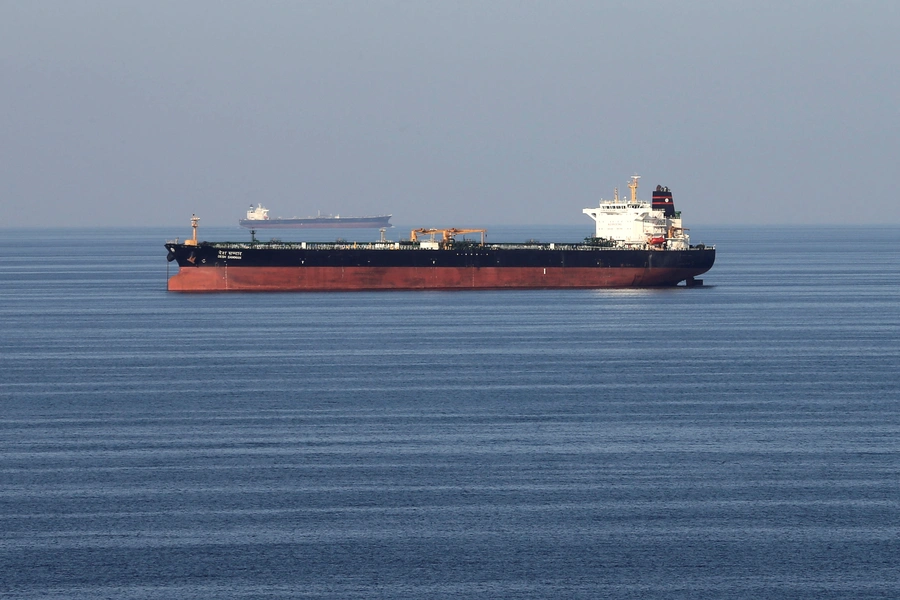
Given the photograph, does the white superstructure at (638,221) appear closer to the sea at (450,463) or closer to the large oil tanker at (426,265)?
the large oil tanker at (426,265)

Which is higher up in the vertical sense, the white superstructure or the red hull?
the white superstructure

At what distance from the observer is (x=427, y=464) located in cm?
2992

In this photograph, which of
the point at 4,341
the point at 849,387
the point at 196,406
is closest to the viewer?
the point at 196,406

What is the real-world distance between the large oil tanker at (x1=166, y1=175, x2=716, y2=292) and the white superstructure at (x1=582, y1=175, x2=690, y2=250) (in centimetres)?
214

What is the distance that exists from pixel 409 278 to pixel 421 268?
1.14 m

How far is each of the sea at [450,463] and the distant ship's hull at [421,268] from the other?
17.6m

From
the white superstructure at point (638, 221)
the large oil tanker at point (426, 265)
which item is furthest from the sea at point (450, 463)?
the white superstructure at point (638, 221)

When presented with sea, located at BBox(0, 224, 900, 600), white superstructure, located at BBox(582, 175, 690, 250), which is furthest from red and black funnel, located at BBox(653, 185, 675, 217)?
sea, located at BBox(0, 224, 900, 600)

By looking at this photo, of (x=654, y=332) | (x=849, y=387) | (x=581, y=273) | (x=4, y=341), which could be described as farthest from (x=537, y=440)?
(x=581, y=273)

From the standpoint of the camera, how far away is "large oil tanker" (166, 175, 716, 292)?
78750 mm

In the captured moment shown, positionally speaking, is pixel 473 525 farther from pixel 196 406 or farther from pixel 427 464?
pixel 196 406

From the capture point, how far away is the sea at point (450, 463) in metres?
22.1

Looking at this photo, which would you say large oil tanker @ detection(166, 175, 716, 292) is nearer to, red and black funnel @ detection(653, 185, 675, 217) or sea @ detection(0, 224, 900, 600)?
red and black funnel @ detection(653, 185, 675, 217)

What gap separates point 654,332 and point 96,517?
3971 centimetres
